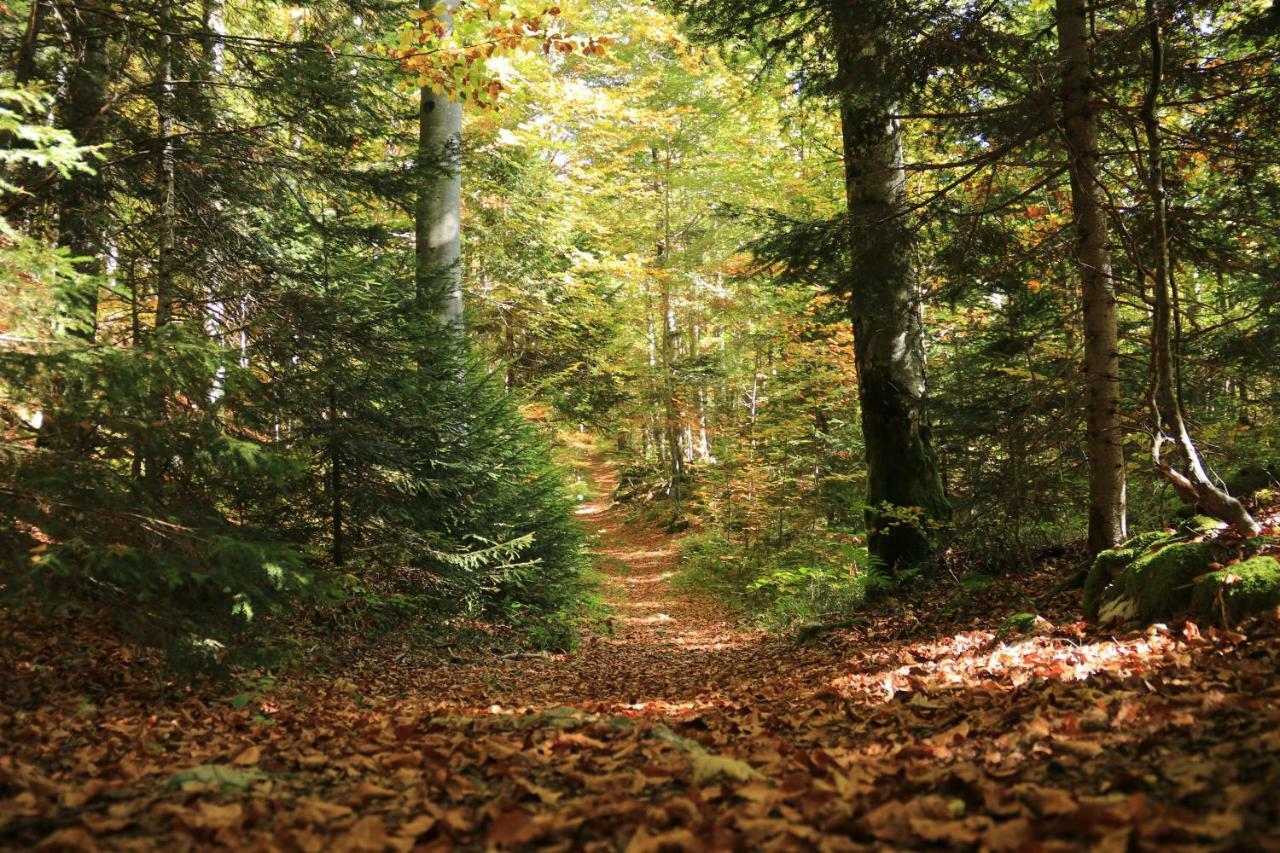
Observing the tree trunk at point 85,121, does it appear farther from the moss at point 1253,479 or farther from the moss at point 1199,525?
the moss at point 1253,479

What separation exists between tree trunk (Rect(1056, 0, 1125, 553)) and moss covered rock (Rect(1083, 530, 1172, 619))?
0.30 m

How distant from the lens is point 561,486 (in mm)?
10375

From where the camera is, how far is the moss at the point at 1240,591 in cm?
383

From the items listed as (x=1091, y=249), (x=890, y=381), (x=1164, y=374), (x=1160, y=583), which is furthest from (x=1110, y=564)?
(x=890, y=381)

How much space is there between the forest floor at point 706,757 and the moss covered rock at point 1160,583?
0.26m

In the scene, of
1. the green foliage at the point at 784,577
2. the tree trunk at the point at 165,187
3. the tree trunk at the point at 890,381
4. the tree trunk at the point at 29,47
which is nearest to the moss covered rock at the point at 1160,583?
the tree trunk at the point at 890,381

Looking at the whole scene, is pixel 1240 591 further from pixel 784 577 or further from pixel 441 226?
pixel 441 226

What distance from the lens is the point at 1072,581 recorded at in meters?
5.82

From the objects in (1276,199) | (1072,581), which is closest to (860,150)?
(1276,199)

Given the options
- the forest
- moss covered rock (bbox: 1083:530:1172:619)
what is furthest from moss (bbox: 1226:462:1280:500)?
moss covered rock (bbox: 1083:530:1172:619)

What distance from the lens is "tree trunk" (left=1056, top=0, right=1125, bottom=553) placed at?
5.21 meters

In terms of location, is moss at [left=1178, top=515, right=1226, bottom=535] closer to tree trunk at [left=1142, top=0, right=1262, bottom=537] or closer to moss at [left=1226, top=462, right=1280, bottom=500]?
tree trunk at [left=1142, top=0, right=1262, bottom=537]

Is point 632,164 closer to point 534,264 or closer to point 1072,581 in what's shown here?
point 534,264

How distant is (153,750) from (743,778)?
275 centimetres
